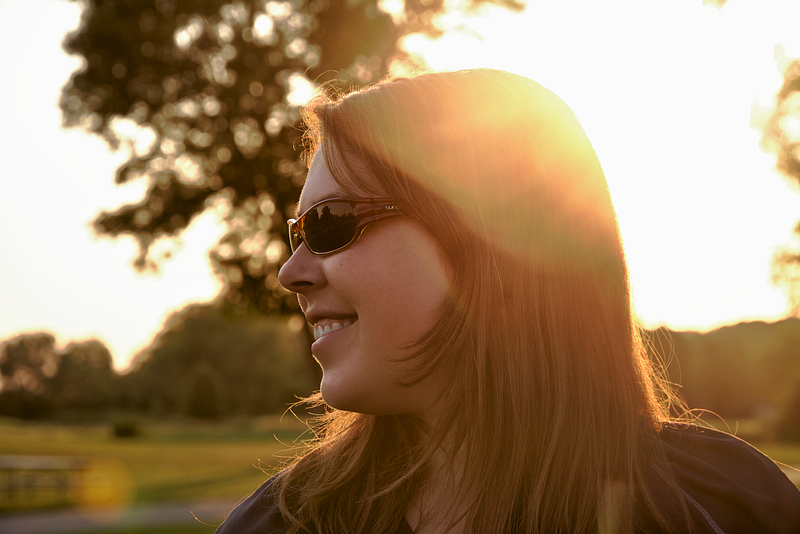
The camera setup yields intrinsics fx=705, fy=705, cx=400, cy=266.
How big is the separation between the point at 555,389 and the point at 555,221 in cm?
48

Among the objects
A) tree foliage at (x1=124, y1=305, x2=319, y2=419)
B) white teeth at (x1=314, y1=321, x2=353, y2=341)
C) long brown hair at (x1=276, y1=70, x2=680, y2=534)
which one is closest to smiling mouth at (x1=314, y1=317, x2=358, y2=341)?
white teeth at (x1=314, y1=321, x2=353, y2=341)

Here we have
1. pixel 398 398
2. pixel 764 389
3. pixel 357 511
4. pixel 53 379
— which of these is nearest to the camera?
pixel 398 398

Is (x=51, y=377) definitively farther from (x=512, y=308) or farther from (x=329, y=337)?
(x=512, y=308)

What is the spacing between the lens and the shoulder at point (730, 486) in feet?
6.11

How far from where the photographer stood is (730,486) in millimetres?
1911

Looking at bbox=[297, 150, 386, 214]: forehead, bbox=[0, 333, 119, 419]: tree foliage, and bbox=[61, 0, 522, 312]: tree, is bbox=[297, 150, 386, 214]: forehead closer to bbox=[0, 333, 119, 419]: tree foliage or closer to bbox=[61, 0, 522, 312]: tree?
bbox=[61, 0, 522, 312]: tree

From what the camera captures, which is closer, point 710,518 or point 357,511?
point 710,518

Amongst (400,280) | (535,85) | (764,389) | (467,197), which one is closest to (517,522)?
(400,280)

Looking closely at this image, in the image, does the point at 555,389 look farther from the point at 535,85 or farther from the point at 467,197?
the point at 535,85

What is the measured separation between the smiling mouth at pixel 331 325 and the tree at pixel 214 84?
10398 millimetres

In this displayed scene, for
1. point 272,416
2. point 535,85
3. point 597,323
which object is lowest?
point 272,416

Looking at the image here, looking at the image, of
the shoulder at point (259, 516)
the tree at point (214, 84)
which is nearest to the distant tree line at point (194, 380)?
the tree at point (214, 84)

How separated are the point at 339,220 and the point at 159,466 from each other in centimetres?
2699

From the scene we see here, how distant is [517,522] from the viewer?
73.9 inches
